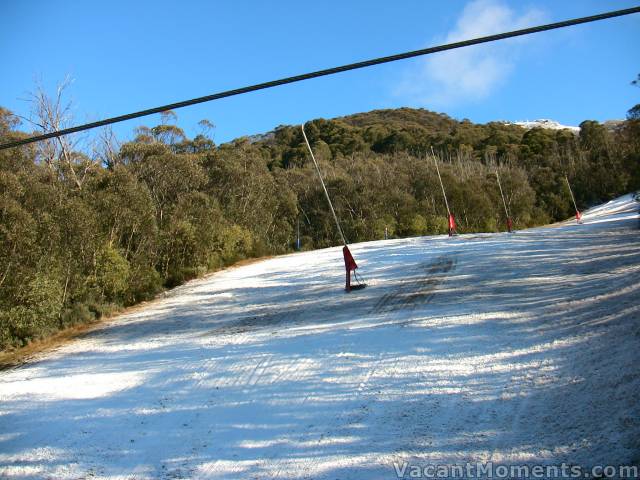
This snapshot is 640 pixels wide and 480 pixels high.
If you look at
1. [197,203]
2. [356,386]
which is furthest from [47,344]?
[197,203]

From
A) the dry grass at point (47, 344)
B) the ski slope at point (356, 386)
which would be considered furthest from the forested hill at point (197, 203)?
the ski slope at point (356, 386)

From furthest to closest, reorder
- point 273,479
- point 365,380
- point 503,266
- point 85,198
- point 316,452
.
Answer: point 85,198 → point 503,266 → point 365,380 → point 316,452 → point 273,479

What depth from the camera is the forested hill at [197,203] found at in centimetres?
1409

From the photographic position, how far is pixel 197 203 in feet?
84.9

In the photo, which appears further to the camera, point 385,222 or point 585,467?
point 385,222

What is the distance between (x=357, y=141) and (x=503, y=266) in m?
82.7

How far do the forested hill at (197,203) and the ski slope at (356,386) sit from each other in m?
3.11

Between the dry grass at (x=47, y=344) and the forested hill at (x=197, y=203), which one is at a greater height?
the forested hill at (x=197, y=203)

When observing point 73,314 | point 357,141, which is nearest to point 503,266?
point 73,314

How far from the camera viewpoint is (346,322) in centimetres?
1091

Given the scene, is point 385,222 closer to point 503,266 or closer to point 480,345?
point 503,266

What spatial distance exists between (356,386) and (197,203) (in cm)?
2042

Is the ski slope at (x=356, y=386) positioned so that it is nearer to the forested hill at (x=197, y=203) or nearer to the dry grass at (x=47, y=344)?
the dry grass at (x=47, y=344)

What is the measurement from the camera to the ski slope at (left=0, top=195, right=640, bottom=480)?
17.0 ft
